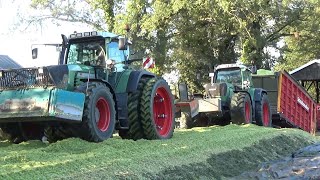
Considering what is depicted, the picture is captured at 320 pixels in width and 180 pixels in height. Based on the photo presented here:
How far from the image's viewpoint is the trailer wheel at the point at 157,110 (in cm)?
774

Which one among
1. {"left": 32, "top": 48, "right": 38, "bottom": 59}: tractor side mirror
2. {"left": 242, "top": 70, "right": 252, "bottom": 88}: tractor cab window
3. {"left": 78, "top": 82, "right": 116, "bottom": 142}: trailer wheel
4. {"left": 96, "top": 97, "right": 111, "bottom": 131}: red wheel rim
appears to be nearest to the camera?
{"left": 78, "top": 82, "right": 116, "bottom": 142}: trailer wheel

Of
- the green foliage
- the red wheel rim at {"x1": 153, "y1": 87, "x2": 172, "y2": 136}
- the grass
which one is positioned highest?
the green foliage

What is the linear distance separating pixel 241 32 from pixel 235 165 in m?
16.7

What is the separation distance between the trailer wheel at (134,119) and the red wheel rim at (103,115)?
0.75m

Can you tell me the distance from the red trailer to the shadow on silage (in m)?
5.55

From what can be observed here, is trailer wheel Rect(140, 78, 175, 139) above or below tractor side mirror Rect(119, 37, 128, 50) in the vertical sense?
below

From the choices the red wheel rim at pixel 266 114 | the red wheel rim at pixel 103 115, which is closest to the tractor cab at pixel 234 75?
the red wheel rim at pixel 266 114

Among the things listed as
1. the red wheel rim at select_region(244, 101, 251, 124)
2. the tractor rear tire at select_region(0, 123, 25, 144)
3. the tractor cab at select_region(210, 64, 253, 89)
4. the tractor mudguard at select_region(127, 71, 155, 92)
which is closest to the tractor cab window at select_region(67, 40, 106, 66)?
the tractor mudguard at select_region(127, 71, 155, 92)

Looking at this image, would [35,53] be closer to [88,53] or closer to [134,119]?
[88,53]

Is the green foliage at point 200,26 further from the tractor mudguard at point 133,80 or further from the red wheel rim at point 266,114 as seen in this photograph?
the tractor mudguard at point 133,80

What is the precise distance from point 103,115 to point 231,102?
6039mm

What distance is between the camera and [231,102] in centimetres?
1252

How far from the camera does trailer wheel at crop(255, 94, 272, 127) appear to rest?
Result: 13.5 m

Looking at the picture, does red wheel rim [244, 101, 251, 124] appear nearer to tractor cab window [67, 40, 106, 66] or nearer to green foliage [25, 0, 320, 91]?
tractor cab window [67, 40, 106, 66]
